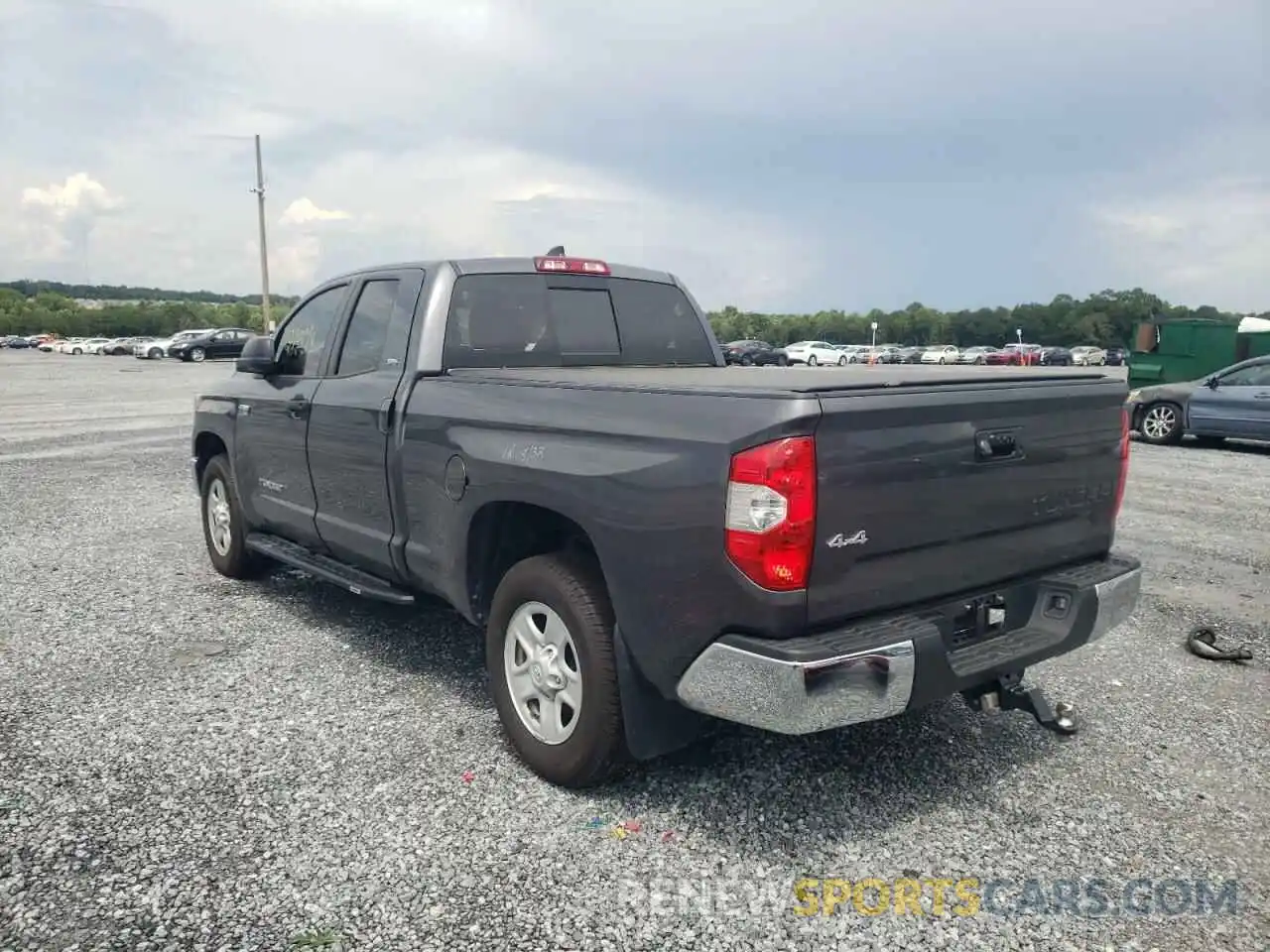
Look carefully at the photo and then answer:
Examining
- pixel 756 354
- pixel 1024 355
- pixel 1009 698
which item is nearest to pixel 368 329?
pixel 1009 698

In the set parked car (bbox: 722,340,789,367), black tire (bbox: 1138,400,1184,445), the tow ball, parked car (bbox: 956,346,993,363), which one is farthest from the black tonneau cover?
parked car (bbox: 956,346,993,363)

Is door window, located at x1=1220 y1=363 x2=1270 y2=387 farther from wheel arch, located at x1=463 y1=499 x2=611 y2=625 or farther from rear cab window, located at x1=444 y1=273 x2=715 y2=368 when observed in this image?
wheel arch, located at x1=463 y1=499 x2=611 y2=625

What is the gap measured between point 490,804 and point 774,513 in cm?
153

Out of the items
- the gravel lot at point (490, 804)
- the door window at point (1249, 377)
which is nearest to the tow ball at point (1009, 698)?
the gravel lot at point (490, 804)

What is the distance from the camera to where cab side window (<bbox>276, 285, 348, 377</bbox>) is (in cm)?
516

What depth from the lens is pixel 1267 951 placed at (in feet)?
8.64

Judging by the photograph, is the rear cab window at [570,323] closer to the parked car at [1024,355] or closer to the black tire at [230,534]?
the black tire at [230,534]

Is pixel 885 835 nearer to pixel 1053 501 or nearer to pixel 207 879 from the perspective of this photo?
pixel 1053 501

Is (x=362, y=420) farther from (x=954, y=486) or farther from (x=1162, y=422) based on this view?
(x=1162, y=422)

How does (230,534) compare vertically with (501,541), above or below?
below

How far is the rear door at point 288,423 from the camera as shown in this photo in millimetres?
5082

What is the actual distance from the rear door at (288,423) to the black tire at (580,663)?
1893mm

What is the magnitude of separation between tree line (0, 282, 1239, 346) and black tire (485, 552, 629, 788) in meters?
68.2

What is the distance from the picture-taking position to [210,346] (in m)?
47.5
